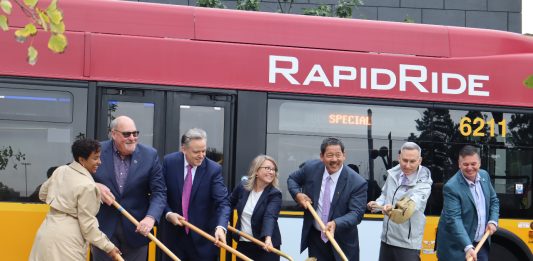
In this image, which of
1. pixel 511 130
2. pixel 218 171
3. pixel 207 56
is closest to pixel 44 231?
pixel 218 171

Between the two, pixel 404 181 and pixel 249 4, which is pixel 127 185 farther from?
pixel 249 4

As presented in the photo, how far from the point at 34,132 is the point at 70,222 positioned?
2.17m

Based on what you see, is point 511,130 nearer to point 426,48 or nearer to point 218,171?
point 426,48

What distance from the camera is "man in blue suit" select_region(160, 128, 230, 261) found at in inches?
259

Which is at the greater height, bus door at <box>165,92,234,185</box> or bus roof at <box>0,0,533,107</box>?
bus roof at <box>0,0,533,107</box>

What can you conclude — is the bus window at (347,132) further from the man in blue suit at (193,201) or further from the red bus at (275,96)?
the man in blue suit at (193,201)

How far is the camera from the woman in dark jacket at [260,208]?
21.4 feet

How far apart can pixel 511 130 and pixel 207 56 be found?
355 centimetres

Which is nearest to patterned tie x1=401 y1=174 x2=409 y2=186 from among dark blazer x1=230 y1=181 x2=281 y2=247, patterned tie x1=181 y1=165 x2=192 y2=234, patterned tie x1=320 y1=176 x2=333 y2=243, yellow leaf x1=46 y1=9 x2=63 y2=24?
patterned tie x1=320 y1=176 x2=333 y2=243

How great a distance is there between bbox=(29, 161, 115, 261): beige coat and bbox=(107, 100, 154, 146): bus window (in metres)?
2.03

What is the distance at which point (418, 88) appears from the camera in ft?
27.7

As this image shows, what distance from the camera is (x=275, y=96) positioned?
8125 mm

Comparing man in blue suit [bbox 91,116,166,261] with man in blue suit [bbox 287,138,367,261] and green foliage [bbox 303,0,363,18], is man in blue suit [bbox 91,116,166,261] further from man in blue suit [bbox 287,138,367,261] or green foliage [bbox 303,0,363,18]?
green foliage [bbox 303,0,363,18]

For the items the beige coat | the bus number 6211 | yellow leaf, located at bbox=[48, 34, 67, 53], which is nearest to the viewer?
yellow leaf, located at bbox=[48, 34, 67, 53]
